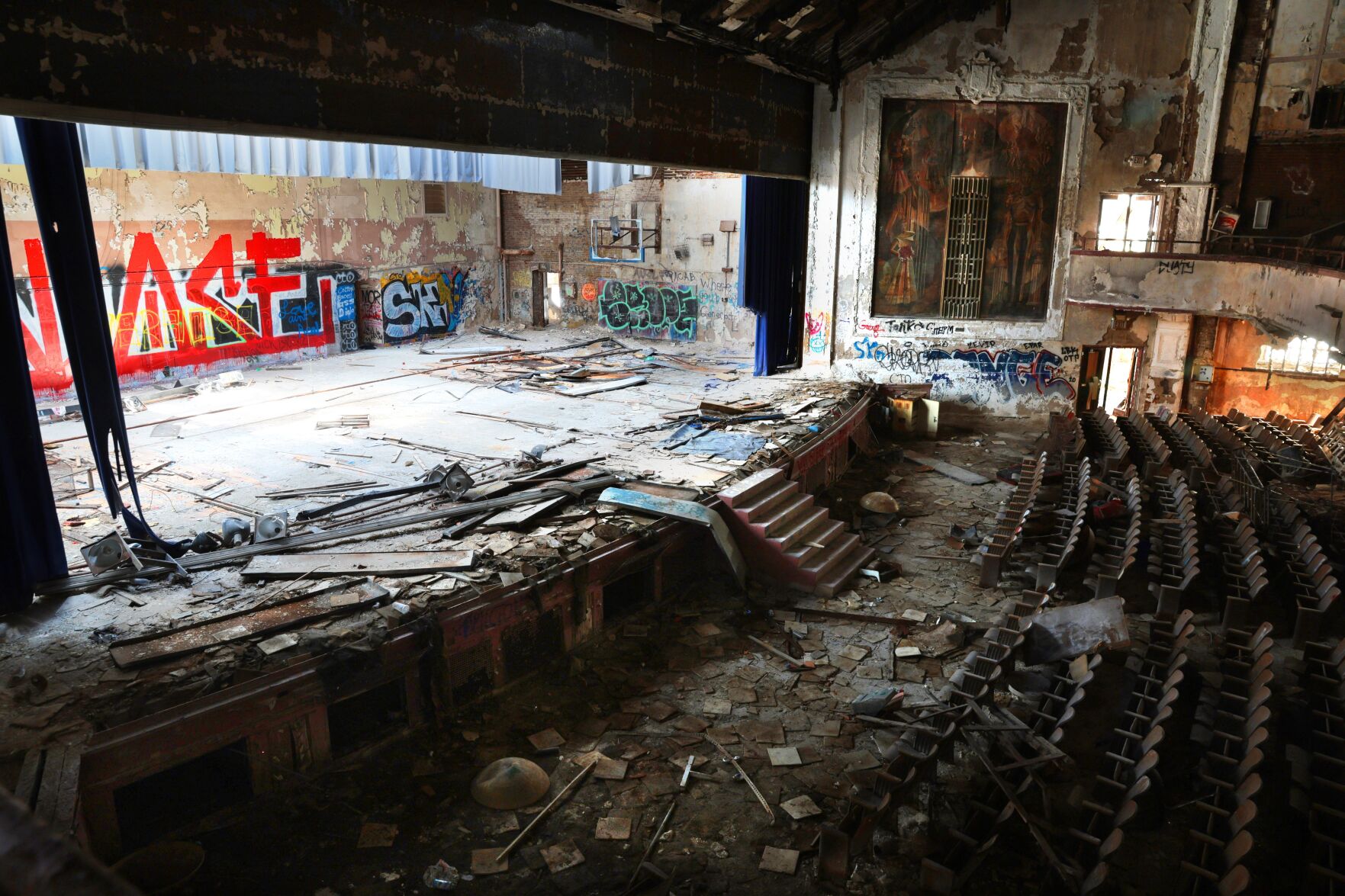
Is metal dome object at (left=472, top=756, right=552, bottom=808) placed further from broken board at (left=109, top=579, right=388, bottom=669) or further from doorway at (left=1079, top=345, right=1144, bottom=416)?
doorway at (left=1079, top=345, right=1144, bottom=416)

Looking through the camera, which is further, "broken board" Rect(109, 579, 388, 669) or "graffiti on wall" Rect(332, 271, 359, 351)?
"graffiti on wall" Rect(332, 271, 359, 351)

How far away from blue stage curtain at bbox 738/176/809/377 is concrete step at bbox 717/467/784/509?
6.15m

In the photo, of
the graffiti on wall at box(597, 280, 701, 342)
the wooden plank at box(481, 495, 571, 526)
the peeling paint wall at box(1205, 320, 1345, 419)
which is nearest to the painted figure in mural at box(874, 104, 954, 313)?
the graffiti on wall at box(597, 280, 701, 342)

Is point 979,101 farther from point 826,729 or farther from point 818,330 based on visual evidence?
point 826,729

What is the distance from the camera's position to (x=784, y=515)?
35.9ft

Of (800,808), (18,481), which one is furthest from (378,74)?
(800,808)

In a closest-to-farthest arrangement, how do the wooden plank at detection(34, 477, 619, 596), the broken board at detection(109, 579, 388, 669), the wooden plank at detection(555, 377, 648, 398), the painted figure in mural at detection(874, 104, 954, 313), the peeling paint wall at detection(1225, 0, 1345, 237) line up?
the broken board at detection(109, 579, 388, 669) < the wooden plank at detection(34, 477, 619, 596) < the wooden plank at detection(555, 377, 648, 398) < the peeling paint wall at detection(1225, 0, 1345, 237) < the painted figure in mural at detection(874, 104, 954, 313)

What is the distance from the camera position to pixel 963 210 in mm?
16844

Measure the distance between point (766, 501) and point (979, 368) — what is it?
834cm

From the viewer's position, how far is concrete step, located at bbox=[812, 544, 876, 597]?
10391 mm

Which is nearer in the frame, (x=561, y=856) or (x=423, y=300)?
(x=561, y=856)

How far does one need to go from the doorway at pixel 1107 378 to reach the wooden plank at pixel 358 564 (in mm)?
13527

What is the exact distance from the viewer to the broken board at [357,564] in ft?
25.8

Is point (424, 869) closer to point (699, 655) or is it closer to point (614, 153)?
point (699, 655)
